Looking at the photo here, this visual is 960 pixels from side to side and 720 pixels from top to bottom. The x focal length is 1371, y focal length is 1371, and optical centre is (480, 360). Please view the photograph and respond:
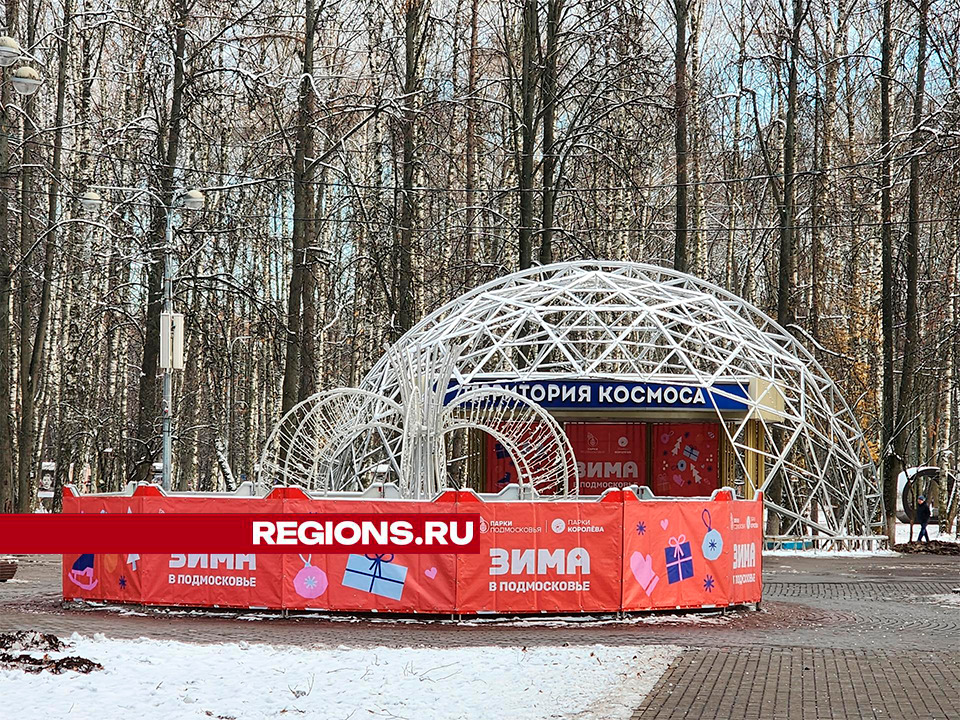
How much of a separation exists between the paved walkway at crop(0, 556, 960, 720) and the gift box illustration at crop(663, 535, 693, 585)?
1.66ft

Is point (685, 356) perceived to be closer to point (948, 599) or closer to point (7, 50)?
point (948, 599)

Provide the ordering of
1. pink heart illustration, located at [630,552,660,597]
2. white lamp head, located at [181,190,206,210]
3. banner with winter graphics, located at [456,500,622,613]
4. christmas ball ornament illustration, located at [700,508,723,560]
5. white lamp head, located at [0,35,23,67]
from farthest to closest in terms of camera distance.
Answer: white lamp head, located at [181,190,206,210] < white lamp head, located at [0,35,23,67] < christmas ball ornament illustration, located at [700,508,723,560] < pink heart illustration, located at [630,552,660,597] < banner with winter graphics, located at [456,500,622,613]

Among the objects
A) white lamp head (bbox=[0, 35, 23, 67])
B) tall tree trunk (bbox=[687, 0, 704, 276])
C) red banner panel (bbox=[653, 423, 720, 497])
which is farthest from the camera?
tall tree trunk (bbox=[687, 0, 704, 276])

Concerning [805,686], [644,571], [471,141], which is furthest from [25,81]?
[471,141]

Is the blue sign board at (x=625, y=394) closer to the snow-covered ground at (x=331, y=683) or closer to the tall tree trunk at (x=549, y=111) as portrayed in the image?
the tall tree trunk at (x=549, y=111)

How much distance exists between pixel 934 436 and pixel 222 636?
3377cm

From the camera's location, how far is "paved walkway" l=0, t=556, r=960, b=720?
1050cm

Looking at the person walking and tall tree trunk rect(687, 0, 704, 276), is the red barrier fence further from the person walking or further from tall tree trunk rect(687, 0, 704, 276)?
tall tree trunk rect(687, 0, 704, 276)

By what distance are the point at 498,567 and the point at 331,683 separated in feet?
18.3

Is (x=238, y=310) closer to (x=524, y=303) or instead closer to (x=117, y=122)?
(x=117, y=122)

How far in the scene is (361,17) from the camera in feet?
115

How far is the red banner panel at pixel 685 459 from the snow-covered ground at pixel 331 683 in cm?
1770

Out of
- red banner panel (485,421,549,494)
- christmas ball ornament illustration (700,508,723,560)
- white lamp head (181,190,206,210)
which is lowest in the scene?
christmas ball ornament illustration (700,508,723,560)

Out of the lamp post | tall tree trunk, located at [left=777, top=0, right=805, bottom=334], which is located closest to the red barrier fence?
the lamp post
